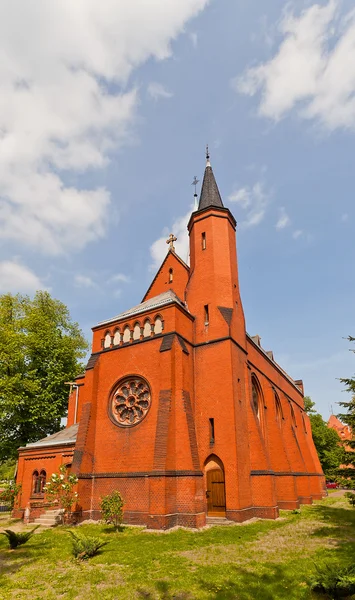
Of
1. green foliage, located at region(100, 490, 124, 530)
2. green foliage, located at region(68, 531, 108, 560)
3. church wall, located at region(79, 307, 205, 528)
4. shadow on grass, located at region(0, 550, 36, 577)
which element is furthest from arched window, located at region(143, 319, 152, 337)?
shadow on grass, located at region(0, 550, 36, 577)

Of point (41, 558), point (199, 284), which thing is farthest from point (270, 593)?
point (199, 284)

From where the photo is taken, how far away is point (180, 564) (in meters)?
9.57

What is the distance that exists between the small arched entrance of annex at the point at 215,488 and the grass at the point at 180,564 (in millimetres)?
1881

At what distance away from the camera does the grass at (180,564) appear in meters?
7.73

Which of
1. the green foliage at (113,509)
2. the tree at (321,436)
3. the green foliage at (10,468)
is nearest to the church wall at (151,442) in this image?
the green foliage at (113,509)

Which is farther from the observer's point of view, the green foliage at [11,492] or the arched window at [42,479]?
the arched window at [42,479]

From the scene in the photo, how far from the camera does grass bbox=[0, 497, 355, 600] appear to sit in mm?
7727

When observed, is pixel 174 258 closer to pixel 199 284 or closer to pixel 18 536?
pixel 199 284

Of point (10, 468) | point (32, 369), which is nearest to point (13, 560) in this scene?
point (32, 369)

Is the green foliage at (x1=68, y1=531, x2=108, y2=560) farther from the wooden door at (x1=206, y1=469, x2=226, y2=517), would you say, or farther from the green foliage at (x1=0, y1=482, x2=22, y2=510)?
the green foliage at (x1=0, y1=482, x2=22, y2=510)

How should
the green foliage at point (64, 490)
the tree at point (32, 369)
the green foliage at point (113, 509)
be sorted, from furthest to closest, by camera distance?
the tree at point (32, 369)
the green foliage at point (64, 490)
the green foliage at point (113, 509)

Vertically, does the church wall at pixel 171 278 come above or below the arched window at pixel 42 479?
above

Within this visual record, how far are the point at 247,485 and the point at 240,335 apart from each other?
7.40 metres

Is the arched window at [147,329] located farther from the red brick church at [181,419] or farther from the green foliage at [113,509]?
the green foliage at [113,509]
